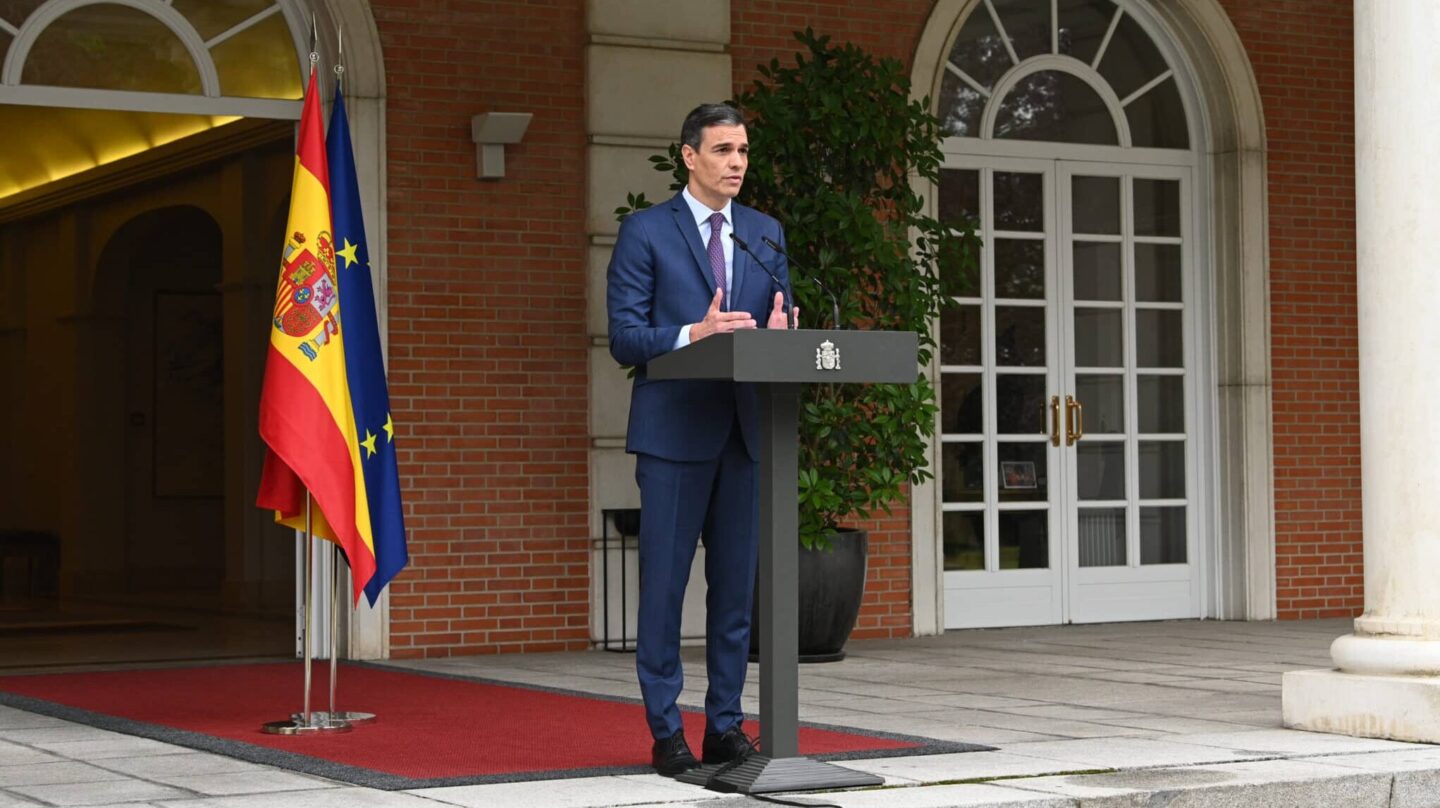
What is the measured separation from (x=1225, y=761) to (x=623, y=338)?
1755 millimetres

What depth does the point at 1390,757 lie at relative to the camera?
4.93 meters

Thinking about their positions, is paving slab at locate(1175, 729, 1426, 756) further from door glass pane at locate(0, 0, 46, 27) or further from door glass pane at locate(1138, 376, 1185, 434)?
door glass pane at locate(0, 0, 46, 27)

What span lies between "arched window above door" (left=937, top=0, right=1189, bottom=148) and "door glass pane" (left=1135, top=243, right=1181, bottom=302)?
0.51 meters

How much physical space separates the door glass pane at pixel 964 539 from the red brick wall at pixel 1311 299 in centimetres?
161

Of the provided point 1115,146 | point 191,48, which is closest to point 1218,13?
point 1115,146

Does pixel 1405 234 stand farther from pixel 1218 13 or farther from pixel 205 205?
pixel 205 205

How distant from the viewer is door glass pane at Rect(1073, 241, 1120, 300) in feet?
31.6

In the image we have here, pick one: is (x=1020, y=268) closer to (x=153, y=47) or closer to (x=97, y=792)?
(x=153, y=47)

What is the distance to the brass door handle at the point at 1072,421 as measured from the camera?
9.53 meters

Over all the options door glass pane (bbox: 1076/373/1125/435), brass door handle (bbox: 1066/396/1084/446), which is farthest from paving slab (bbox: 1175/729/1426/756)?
door glass pane (bbox: 1076/373/1125/435)

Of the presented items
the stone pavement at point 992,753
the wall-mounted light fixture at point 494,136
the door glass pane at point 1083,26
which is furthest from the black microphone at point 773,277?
the door glass pane at point 1083,26

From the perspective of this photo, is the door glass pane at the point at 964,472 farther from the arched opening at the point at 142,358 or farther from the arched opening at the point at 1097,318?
Result: the arched opening at the point at 142,358

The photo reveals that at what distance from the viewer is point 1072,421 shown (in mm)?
9539

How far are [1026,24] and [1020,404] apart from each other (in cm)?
179
